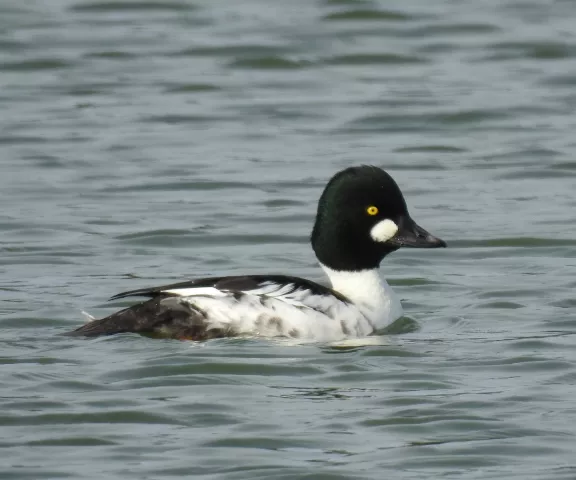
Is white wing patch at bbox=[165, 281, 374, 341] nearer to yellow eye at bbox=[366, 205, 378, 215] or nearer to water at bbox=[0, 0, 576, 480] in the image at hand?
water at bbox=[0, 0, 576, 480]

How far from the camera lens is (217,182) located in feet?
53.1

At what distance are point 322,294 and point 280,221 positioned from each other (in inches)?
156

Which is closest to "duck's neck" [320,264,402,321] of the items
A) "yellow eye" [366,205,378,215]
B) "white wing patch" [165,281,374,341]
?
"yellow eye" [366,205,378,215]

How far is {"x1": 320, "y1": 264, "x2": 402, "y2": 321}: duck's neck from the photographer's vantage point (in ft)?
37.1

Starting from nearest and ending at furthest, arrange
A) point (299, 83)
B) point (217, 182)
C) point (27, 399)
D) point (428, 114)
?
point (27, 399) → point (217, 182) → point (428, 114) → point (299, 83)

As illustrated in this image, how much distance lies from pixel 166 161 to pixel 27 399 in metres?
7.62

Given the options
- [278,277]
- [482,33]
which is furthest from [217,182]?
[482,33]

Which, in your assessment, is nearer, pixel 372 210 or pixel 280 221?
pixel 372 210

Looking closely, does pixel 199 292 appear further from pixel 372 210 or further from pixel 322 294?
pixel 372 210

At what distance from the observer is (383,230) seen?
11.4 metres

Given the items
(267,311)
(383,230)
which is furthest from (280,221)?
(267,311)

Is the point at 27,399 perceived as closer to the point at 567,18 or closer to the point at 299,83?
the point at 299,83

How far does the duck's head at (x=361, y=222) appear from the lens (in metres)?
11.2

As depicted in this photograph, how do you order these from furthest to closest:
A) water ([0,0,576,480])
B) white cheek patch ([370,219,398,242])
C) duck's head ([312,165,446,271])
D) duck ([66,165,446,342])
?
white cheek patch ([370,219,398,242]) < duck's head ([312,165,446,271]) < duck ([66,165,446,342]) < water ([0,0,576,480])
